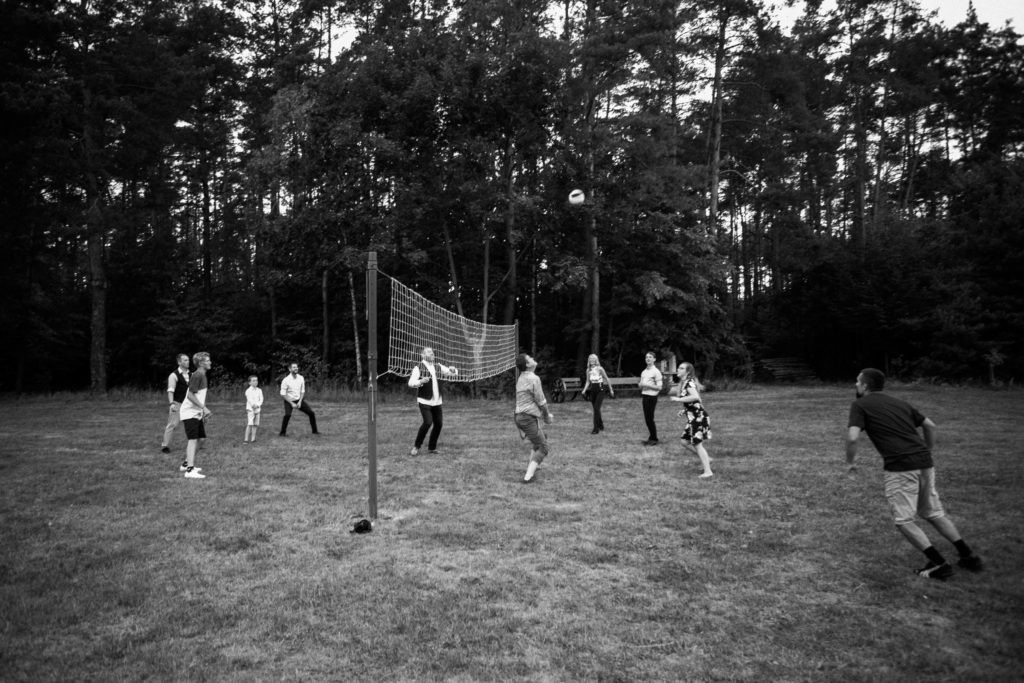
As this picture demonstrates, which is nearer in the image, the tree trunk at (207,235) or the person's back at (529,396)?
the person's back at (529,396)

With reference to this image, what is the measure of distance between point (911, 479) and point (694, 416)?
3.70m

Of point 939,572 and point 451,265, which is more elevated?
point 451,265

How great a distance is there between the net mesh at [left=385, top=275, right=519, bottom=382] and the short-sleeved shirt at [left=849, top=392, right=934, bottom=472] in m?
10.4

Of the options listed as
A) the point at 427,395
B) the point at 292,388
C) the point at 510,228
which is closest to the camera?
the point at 427,395

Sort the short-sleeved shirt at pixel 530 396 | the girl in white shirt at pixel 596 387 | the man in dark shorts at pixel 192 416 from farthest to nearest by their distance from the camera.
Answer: the girl in white shirt at pixel 596 387 → the man in dark shorts at pixel 192 416 → the short-sleeved shirt at pixel 530 396

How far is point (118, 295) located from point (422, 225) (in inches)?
618

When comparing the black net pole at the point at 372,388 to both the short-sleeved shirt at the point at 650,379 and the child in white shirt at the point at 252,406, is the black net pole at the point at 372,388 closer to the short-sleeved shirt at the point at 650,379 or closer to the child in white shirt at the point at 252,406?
the short-sleeved shirt at the point at 650,379

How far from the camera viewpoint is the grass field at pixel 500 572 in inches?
144

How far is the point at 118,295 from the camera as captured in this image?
27.4 meters

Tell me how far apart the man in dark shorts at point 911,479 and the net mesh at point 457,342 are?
1050cm

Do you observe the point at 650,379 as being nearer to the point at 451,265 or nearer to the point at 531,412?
the point at 531,412

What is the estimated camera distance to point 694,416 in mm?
8516

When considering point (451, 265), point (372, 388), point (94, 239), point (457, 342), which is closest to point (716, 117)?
point (451, 265)

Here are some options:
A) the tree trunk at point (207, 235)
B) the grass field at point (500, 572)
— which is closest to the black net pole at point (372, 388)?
the grass field at point (500, 572)
